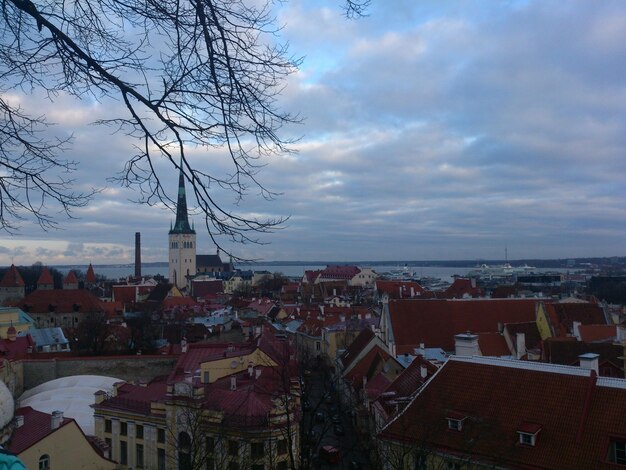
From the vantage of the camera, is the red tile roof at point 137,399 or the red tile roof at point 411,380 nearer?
the red tile roof at point 137,399

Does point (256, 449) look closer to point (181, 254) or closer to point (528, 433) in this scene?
point (528, 433)

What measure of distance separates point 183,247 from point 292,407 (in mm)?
90320

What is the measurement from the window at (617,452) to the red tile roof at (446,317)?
51.1 ft

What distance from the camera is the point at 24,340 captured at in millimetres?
28359

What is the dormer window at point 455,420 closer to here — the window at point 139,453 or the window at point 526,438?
the window at point 526,438

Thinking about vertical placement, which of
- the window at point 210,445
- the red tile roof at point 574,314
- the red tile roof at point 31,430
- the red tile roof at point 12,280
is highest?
the red tile roof at point 12,280

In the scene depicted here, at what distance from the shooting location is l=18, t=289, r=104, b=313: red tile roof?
46.1m

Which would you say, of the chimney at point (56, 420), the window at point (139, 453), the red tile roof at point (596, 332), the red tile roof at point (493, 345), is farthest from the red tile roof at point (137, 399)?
the red tile roof at point (596, 332)

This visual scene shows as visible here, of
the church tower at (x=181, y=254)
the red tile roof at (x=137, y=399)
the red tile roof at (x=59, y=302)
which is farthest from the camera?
the church tower at (x=181, y=254)

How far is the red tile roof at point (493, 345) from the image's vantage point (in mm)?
23375

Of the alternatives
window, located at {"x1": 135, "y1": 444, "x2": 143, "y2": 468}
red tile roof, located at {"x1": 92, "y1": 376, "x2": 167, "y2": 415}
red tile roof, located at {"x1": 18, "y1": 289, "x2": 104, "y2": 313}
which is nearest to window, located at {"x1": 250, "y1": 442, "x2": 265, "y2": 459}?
red tile roof, located at {"x1": 92, "y1": 376, "x2": 167, "y2": 415}

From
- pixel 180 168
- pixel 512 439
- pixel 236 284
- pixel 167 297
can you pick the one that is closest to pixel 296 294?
pixel 167 297

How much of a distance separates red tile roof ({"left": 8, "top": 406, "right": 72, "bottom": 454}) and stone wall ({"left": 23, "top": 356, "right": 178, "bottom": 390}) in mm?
10728

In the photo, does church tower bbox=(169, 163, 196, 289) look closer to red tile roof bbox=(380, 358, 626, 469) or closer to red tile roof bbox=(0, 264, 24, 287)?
red tile roof bbox=(0, 264, 24, 287)
